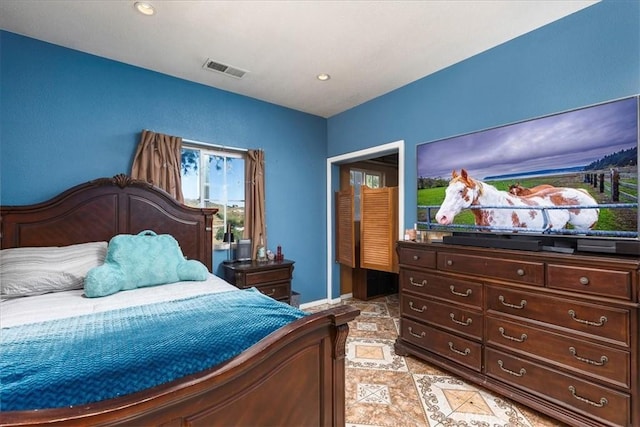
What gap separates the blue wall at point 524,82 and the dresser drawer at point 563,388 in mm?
1548

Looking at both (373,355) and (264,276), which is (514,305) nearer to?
(373,355)

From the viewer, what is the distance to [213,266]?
3285mm

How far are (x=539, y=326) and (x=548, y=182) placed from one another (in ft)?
3.32

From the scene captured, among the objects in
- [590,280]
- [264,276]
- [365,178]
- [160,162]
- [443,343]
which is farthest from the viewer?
[365,178]

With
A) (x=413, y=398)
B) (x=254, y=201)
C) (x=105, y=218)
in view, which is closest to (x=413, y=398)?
(x=413, y=398)

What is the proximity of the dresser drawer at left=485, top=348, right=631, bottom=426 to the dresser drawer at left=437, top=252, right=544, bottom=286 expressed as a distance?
1.78ft

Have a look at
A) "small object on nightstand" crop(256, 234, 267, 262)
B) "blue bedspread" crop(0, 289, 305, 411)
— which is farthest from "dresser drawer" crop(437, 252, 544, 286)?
"small object on nightstand" crop(256, 234, 267, 262)

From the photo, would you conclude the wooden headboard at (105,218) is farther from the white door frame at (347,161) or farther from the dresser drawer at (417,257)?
the dresser drawer at (417,257)

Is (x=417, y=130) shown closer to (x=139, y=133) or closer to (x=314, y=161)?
(x=314, y=161)

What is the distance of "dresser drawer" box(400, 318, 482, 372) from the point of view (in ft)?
6.93

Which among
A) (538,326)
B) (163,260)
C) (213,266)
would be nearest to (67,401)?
(163,260)

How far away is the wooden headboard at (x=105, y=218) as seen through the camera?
220 cm

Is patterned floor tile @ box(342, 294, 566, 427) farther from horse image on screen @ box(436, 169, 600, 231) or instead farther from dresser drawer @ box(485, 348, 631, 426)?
horse image on screen @ box(436, 169, 600, 231)

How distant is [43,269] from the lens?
1826 millimetres
